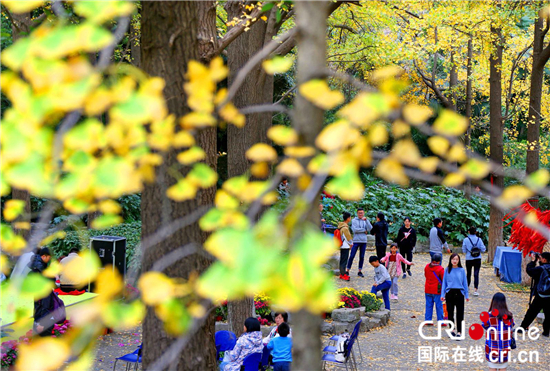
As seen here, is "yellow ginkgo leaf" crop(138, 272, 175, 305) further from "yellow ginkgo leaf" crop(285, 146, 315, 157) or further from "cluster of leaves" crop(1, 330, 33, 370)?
"cluster of leaves" crop(1, 330, 33, 370)

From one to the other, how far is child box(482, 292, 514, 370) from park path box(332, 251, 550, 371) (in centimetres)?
97

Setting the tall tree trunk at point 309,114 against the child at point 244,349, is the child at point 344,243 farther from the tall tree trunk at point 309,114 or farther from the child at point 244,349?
the tall tree trunk at point 309,114

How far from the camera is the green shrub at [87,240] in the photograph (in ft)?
41.8

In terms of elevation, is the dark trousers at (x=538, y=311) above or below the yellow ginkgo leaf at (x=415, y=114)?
below

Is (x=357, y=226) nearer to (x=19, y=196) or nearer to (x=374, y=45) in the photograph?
(x=374, y=45)

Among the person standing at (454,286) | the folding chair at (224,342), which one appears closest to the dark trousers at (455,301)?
the person standing at (454,286)

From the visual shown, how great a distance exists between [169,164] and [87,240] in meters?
10.2

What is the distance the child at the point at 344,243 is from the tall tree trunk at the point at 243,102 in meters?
4.58

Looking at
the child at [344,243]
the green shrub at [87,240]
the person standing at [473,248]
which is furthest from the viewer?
the child at [344,243]

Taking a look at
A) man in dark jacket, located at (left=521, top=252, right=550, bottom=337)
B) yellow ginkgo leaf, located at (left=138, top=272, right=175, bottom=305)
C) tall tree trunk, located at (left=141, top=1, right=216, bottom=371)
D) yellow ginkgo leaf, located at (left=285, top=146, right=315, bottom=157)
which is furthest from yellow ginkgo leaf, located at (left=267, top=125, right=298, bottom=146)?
man in dark jacket, located at (left=521, top=252, right=550, bottom=337)

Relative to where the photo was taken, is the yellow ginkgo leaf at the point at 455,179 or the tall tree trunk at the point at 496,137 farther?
the tall tree trunk at the point at 496,137

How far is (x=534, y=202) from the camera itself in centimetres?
1320

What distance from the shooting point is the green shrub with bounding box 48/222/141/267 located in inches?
502

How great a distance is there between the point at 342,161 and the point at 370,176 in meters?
23.2
